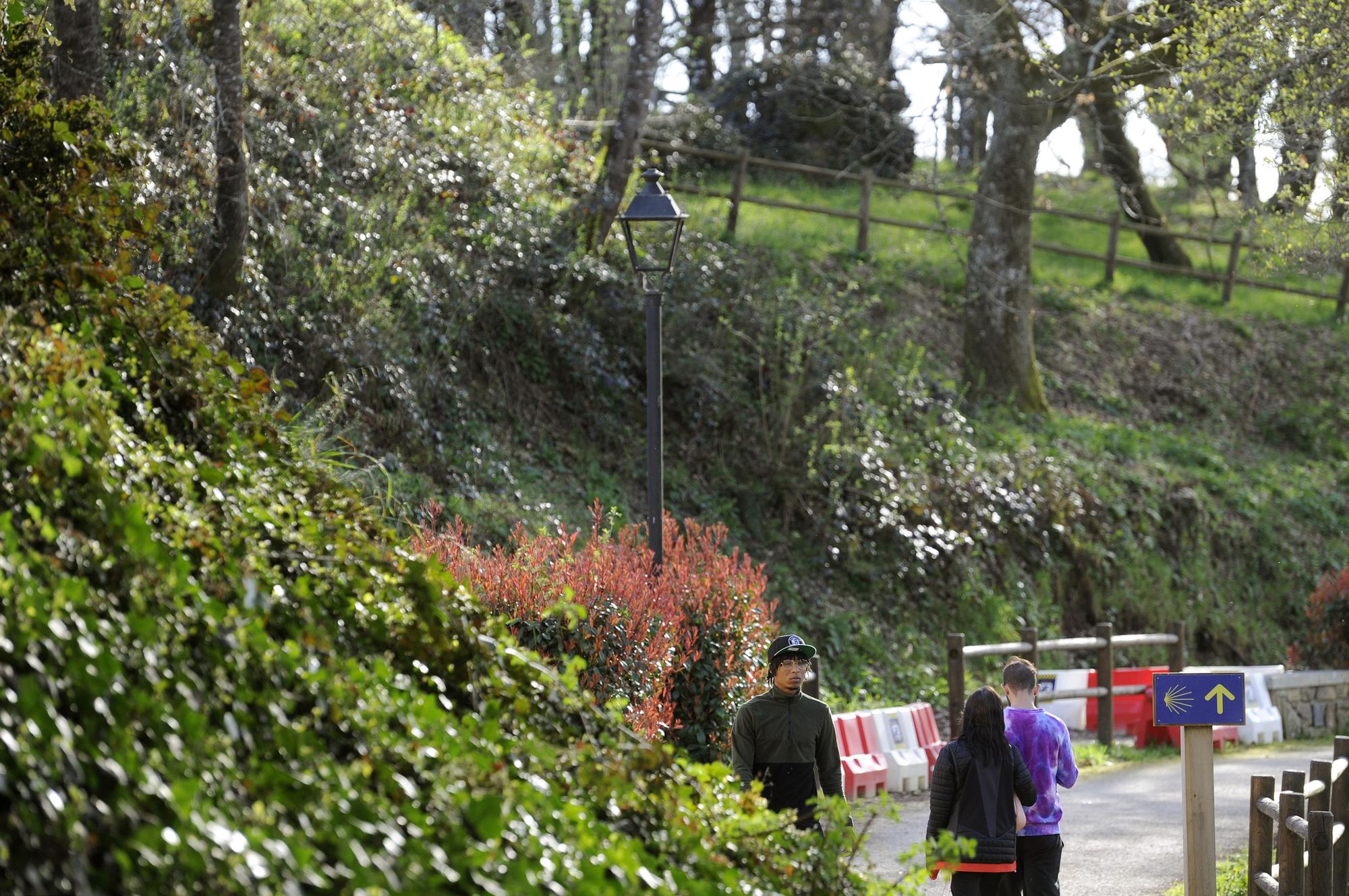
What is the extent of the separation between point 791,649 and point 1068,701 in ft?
32.7

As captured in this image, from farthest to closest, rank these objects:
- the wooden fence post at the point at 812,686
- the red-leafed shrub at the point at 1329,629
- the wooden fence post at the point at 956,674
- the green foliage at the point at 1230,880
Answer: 1. the red-leafed shrub at the point at 1329,629
2. the wooden fence post at the point at 956,674
3. the wooden fence post at the point at 812,686
4. the green foliage at the point at 1230,880

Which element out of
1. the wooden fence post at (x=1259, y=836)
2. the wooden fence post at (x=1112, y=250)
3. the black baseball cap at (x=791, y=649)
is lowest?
the wooden fence post at (x=1259, y=836)

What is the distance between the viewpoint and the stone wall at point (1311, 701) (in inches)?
637

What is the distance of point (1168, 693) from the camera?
7.40 metres

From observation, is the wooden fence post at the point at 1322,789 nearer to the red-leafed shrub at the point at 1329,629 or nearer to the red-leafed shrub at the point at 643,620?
the red-leafed shrub at the point at 643,620

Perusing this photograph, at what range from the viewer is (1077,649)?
1501 centimetres

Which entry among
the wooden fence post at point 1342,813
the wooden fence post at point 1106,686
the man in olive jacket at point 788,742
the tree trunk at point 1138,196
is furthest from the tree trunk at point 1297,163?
the tree trunk at point 1138,196

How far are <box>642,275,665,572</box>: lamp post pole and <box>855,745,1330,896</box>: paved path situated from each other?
2.58 meters

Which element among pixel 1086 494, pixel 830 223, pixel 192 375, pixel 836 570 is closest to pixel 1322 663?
pixel 1086 494

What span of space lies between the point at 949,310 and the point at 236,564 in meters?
19.6

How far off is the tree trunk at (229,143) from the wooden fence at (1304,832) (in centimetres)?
823

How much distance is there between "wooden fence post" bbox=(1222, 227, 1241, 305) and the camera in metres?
27.4

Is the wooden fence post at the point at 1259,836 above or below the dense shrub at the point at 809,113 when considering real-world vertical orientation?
below

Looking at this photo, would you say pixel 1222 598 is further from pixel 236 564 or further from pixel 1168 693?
pixel 236 564
